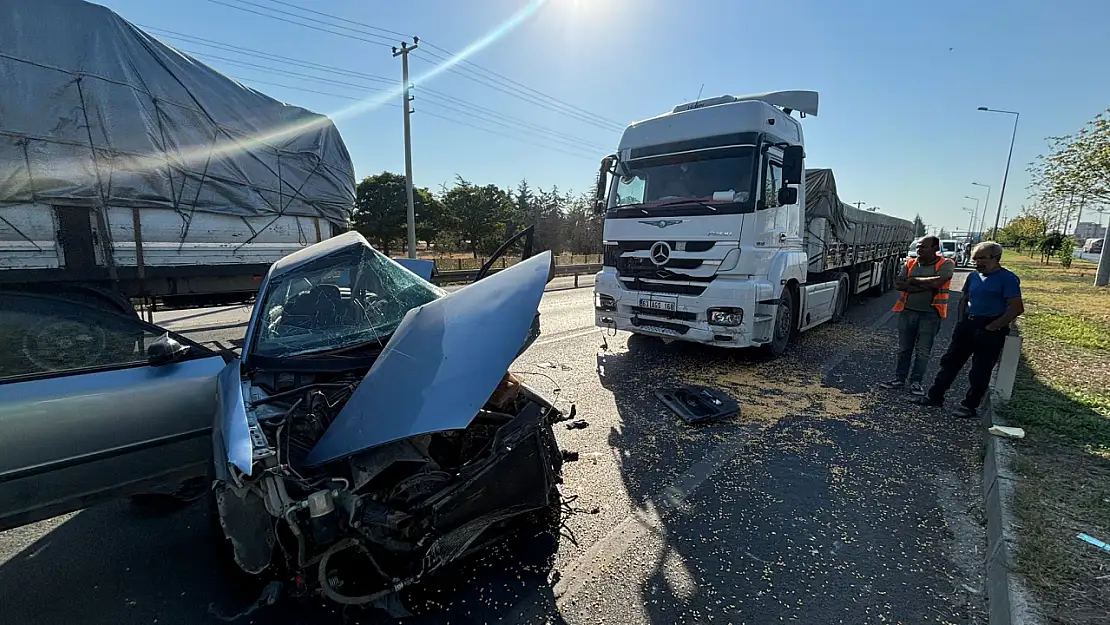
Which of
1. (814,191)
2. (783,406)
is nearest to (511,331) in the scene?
(783,406)

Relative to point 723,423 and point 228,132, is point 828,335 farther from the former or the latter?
point 228,132

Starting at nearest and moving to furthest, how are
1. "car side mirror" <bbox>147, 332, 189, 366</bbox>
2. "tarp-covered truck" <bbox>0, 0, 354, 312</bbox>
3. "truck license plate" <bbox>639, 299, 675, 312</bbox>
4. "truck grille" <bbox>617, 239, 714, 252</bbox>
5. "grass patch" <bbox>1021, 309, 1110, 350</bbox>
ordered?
"car side mirror" <bbox>147, 332, 189, 366</bbox>, "tarp-covered truck" <bbox>0, 0, 354, 312</bbox>, "truck grille" <bbox>617, 239, 714, 252</bbox>, "truck license plate" <bbox>639, 299, 675, 312</bbox>, "grass patch" <bbox>1021, 309, 1110, 350</bbox>

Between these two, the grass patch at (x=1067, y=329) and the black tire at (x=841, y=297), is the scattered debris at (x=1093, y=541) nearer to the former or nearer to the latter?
the grass patch at (x=1067, y=329)

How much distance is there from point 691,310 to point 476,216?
2843 centimetres

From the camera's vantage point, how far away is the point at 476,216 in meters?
32.6

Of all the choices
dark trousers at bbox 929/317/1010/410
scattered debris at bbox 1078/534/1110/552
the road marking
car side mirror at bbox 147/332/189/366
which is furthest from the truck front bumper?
car side mirror at bbox 147/332/189/366

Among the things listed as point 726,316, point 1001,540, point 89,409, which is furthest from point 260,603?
point 726,316

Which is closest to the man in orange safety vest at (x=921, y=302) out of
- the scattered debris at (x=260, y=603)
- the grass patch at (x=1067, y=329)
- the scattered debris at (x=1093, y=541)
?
the scattered debris at (x=1093, y=541)

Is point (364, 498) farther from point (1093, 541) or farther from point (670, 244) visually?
point (670, 244)

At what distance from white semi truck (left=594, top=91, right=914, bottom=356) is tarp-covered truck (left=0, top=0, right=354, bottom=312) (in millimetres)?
4279

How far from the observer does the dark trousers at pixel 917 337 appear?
516 centimetres

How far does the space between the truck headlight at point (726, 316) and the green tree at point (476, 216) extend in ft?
90.9

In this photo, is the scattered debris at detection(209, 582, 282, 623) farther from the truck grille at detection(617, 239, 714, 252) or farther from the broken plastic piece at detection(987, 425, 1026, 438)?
the truck grille at detection(617, 239, 714, 252)

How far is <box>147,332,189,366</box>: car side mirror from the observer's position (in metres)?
2.66
